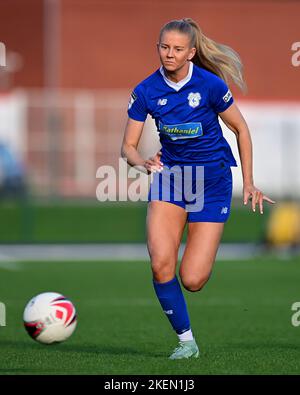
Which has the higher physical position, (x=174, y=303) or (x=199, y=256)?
(x=199, y=256)

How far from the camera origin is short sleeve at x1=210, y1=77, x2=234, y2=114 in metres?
7.76

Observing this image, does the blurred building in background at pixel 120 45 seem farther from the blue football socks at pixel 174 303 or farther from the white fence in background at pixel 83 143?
the blue football socks at pixel 174 303

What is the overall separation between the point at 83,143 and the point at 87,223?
6526 mm

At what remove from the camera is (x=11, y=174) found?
28.4 meters

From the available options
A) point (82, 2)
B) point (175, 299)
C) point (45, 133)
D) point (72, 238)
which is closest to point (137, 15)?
point (82, 2)

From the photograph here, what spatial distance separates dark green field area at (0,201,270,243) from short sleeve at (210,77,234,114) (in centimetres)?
1419

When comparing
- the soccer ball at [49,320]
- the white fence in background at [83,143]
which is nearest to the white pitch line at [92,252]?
the white fence in background at [83,143]

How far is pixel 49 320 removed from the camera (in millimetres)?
8102

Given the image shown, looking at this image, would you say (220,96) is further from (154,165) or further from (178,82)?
(154,165)

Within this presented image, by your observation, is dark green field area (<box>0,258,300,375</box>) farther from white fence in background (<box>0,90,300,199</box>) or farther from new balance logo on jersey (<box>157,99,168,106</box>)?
white fence in background (<box>0,90,300,199</box>)

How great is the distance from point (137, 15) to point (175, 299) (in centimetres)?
2830

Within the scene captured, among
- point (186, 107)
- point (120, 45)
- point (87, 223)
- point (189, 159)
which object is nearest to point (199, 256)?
point (189, 159)


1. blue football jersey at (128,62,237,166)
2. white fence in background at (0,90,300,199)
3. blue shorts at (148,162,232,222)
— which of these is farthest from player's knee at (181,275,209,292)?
white fence in background at (0,90,300,199)

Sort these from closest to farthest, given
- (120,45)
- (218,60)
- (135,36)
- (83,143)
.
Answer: (218,60)
(83,143)
(135,36)
(120,45)
